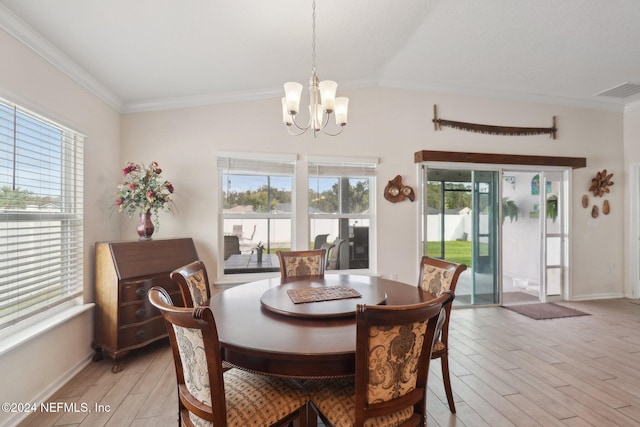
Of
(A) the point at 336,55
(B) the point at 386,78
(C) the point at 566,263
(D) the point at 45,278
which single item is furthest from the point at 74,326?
(C) the point at 566,263

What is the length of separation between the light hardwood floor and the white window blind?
0.75 meters

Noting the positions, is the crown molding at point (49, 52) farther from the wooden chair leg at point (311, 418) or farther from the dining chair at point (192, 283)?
the wooden chair leg at point (311, 418)

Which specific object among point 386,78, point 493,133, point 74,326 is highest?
point 386,78

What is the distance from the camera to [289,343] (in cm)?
126


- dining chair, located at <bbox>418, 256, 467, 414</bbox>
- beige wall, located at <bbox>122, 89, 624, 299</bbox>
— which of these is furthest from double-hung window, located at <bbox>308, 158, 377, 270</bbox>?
dining chair, located at <bbox>418, 256, 467, 414</bbox>

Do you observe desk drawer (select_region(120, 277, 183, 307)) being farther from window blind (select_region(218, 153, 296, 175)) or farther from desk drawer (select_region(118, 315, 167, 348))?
window blind (select_region(218, 153, 296, 175))

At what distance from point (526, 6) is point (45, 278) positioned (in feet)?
14.3

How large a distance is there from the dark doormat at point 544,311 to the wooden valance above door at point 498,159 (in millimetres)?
1956

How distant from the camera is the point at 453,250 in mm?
4238

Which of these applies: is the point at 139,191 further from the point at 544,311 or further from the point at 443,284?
the point at 544,311

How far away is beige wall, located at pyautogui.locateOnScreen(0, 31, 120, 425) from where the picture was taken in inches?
75.6

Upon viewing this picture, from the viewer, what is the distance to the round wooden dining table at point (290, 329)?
1.22 metres

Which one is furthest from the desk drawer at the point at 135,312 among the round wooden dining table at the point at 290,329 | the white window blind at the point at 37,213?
the round wooden dining table at the point at 290,329

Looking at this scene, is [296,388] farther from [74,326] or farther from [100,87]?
[100,87]
